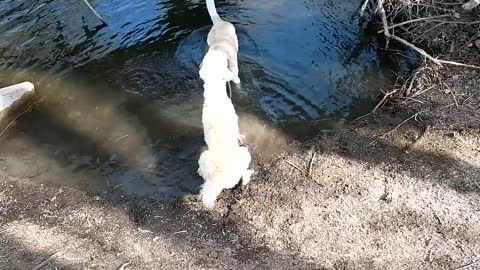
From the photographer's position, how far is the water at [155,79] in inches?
209

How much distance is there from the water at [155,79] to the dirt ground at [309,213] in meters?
0.28

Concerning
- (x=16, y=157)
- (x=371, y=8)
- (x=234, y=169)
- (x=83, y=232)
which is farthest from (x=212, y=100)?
(x=371, y=8)

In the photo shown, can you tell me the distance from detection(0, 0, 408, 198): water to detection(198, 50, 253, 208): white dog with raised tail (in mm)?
571

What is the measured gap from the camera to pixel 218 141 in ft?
Result: 14.7

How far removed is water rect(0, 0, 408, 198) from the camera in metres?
5.32

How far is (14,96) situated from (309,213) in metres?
3.84

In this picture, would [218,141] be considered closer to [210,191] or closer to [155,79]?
[210,191]

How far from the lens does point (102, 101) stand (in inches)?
238

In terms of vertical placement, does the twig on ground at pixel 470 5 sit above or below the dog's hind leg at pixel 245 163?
above

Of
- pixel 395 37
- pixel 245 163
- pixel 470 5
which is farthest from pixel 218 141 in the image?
pixel 470 5

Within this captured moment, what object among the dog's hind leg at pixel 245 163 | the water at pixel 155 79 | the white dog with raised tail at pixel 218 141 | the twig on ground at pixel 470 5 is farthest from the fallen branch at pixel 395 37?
the dog's hind leg at pixel 245 163

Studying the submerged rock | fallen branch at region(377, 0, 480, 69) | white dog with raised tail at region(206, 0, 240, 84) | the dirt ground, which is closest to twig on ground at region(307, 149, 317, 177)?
the dirt ground

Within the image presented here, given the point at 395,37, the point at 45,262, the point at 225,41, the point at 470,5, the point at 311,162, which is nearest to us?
the point at 45,262

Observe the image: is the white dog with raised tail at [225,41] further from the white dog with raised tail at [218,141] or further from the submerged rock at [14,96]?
the submerged rock at [14,96]
